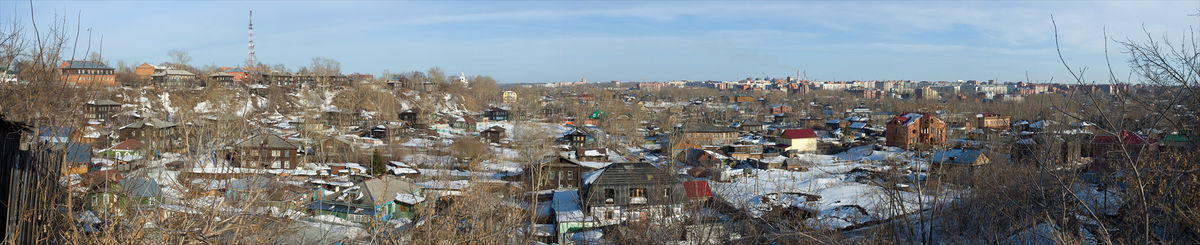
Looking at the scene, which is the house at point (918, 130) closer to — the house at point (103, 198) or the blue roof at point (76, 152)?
the blue roof at point (76, 152)

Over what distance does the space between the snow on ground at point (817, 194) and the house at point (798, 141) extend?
12.0ft

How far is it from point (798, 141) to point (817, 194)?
9053 millimetres

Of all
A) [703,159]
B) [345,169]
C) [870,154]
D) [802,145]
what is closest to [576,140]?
[703,159]

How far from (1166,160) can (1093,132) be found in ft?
26.6

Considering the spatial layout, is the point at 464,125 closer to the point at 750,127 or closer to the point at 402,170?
the point at 750,127

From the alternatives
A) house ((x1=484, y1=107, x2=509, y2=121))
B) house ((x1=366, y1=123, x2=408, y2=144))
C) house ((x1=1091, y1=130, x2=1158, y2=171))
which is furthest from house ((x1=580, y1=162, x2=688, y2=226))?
house ((x1=484, y1=107, x2=509, y2=121))

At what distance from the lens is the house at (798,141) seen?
19.8 meters

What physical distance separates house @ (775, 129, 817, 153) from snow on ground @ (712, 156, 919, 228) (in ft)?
12.0

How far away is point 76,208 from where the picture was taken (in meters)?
3.15

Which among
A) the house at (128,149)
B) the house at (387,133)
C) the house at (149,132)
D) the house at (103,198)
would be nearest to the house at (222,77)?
the house at (387,133)

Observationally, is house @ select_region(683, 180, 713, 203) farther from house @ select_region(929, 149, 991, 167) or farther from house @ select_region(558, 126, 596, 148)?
house @ select_region(558, 126, 596, 148)

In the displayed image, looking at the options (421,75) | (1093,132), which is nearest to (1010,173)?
(1093,132)

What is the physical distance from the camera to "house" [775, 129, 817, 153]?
64.8ft

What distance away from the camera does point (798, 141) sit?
19922 mm
